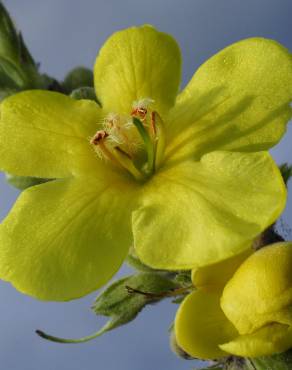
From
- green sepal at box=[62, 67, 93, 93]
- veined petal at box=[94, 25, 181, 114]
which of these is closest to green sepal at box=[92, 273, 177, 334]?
veined petal at box=[94, 25, 181, 114]

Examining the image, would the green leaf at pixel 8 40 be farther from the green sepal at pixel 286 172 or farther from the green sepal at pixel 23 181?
the green sepal at pixel 286 172

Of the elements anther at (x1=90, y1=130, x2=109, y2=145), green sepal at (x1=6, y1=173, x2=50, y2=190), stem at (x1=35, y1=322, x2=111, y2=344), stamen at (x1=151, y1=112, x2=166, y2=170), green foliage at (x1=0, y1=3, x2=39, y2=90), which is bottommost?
stem at (x1=35, y1=322, x2=111, y2=344)

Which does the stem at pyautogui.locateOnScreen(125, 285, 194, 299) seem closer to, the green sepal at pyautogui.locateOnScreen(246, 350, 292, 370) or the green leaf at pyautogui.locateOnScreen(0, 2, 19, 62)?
the green sepal at pyautogui.locateOnScreen(246, 350, 292, 370)

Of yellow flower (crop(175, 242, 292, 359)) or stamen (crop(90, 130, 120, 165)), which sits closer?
yellow flower (crop(175, 242, 292, 359))

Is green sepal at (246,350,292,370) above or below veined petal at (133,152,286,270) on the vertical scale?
below

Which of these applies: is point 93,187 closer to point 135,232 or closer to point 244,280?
point 135,232

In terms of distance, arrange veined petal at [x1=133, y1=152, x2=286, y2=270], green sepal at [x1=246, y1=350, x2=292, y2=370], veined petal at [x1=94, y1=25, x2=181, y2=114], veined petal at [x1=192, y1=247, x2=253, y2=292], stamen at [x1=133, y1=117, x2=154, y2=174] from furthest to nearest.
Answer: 1. veined petal at [x1=94, y1=25, x2=181, y2=114]
2. stamen at [x1=133, y1=117, x2=154, y2=174]
3. veined petal at [x1=192, y1=247, x2=253, y2=292]
4. green sepal at [x1=246, y1=350, x2=292, y2=370]
5. veined petal at [x1=133, y1=152, x2=286, y2=270]

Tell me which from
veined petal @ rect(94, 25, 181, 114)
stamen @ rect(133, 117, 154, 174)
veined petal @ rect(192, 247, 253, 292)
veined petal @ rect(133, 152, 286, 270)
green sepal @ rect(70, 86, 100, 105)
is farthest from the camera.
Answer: green sepal @ rect(70, 86, 100, 105)

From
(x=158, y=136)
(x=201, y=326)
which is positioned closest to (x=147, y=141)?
(x=158, y=136)

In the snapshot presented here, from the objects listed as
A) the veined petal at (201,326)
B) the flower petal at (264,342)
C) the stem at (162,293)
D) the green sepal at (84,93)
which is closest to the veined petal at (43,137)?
the green sepal at (84,93)
